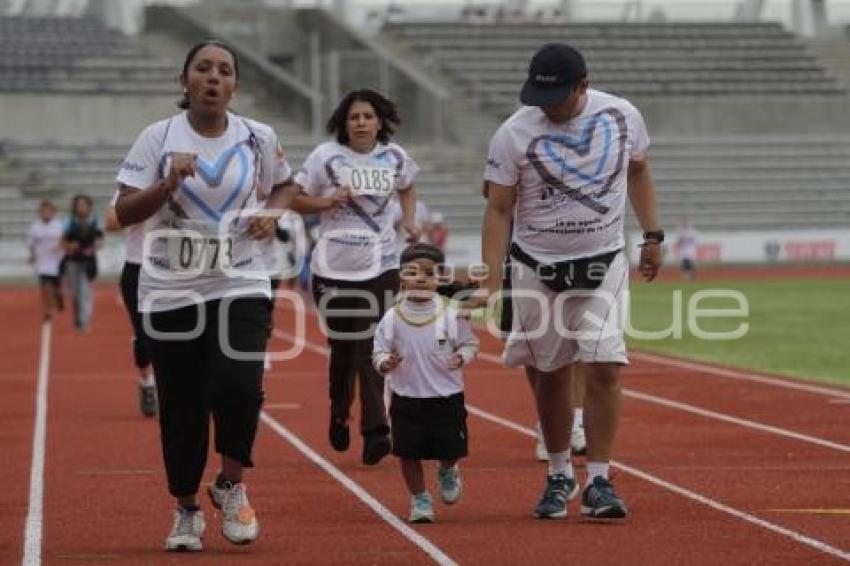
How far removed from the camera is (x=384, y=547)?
9297 mm

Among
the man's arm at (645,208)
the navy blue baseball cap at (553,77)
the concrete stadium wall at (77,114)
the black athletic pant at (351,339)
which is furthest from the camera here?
the concrete stadium wall at (77,114)

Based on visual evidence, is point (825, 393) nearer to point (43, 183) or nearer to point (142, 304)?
point (142, 304)

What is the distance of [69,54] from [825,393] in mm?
41185

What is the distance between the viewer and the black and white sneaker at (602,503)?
9.99m

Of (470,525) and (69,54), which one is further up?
(69,54)

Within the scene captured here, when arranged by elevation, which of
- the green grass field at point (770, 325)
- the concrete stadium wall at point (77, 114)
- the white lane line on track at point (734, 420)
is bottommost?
the green grass field at point (770, 325)

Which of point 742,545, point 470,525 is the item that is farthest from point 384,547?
point 742,545

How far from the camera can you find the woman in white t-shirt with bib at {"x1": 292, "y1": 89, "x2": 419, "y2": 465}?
527 inches

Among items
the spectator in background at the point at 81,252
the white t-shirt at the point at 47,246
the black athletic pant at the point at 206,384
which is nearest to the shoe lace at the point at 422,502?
the black athletic pant at the point at 206,384

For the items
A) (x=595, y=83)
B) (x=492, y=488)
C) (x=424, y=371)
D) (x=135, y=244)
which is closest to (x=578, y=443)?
(x=492, y=488)

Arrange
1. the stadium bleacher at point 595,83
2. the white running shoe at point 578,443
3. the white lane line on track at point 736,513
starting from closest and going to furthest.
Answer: the white lane line on track at point 736,513 < the white running shoe at point 578,443 < the stadium bleacher at point 595,83

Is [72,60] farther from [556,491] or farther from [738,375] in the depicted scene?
[556,491]

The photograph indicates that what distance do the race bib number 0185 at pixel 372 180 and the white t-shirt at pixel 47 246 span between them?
20479 mm

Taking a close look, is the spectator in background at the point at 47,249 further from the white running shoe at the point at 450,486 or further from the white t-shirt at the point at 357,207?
the white running shoe at the point at 450,486
